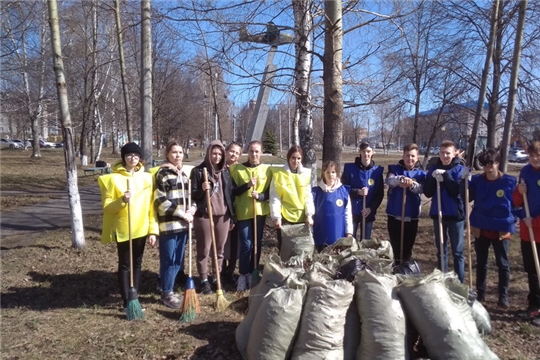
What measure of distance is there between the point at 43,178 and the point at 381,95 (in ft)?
49.3

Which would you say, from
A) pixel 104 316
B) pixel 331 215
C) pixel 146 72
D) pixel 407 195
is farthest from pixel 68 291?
pixel 407 195

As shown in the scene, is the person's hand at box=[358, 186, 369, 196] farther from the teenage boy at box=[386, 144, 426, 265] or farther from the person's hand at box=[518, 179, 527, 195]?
the person's hand at box=[518, 179, 527, 195]

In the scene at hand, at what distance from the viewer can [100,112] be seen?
28516 millimetres

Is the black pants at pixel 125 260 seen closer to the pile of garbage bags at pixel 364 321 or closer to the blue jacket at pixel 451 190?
the pile of garbage bags at pixel 364 321

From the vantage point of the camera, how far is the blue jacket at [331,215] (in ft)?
14.7

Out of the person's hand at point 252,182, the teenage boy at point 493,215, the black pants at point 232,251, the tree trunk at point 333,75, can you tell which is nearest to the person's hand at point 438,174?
the teenage boy at point 493,215

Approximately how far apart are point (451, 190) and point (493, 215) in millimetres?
481

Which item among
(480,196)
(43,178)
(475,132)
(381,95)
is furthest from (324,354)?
(43,178)

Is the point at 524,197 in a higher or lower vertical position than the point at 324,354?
higher

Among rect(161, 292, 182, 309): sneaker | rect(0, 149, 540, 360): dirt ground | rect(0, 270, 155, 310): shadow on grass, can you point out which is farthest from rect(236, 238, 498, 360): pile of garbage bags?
rect(0, 270, 155, 310): shadow on grass

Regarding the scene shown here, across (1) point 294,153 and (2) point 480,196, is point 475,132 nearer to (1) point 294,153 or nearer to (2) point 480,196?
(2) point 480,196

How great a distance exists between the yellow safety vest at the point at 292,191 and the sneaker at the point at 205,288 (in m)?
1.16

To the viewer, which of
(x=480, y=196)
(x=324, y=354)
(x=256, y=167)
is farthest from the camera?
(x=256, y=167)

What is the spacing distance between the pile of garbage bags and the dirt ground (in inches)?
24.8
